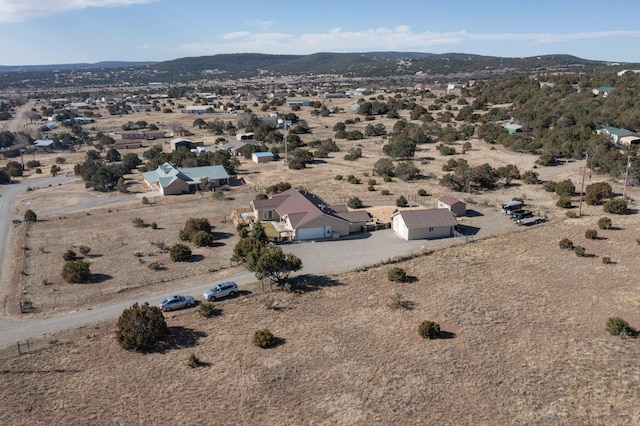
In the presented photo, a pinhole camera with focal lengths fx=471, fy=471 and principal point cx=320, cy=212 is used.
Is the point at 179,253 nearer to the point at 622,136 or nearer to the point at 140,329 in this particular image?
the point at 140,329

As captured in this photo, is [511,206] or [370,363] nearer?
[370,363]

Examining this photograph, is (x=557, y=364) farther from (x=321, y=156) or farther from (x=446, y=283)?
(x=321, y=156)

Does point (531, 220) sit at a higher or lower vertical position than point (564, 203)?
lower

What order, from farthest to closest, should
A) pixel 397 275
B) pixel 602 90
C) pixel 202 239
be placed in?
pixel 602 90 < pixel 202 239 < pixel 397 275

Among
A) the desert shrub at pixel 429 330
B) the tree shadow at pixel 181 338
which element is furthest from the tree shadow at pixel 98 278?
the desert shrub at pixel 429 330

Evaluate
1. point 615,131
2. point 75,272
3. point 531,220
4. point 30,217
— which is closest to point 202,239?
point 75,272

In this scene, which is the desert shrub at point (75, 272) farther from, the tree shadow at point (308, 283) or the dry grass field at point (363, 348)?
the tree shadow at point (308, 283)

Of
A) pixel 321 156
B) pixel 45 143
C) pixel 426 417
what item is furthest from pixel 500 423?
pixel 45 143
